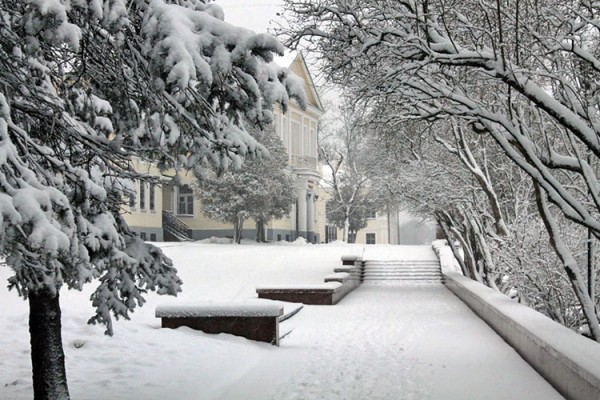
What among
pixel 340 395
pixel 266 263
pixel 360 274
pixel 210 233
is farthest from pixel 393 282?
pixel 340 395

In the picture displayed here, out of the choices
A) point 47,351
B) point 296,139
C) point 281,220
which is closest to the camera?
point 47,351

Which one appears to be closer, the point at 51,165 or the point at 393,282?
the point at 51,165

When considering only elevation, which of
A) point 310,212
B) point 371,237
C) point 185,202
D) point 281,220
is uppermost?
point 185,202

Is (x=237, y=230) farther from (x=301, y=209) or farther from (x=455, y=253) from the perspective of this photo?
(x=455, y=253)

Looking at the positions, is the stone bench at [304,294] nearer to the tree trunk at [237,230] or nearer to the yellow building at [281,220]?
the tree trunk at [237,230]

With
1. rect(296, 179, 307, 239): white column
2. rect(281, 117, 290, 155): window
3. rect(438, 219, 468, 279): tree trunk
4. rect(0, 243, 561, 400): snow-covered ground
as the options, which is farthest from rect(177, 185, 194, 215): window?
rect(0, 243, 561, 400): snow-covered ground

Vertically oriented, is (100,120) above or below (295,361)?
above

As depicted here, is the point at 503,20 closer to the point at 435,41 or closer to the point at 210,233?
the point at 435,41

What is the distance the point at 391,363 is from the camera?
10305 millimetres

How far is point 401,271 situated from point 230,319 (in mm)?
19291

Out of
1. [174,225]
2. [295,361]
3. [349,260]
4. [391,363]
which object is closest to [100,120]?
[295,361]

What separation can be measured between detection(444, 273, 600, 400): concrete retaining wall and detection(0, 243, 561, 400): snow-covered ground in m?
0.21

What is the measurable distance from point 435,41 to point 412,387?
4.05 metres

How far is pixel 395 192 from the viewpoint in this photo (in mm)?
24859
